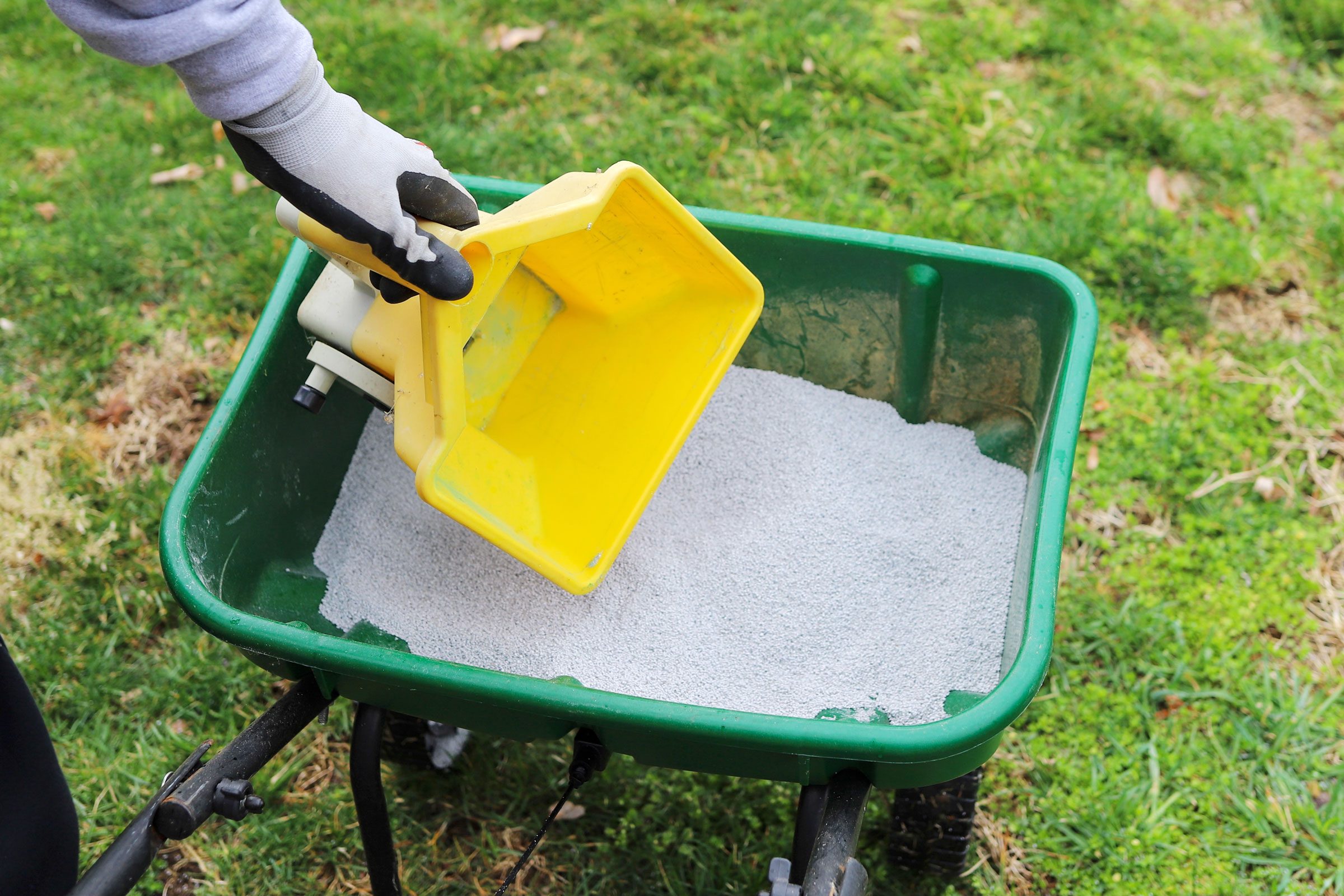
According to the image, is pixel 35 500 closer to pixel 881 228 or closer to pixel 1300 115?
pixel 881 228

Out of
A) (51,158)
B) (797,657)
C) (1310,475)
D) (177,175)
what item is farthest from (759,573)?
(51,158)

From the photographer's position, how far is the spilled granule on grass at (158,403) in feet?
7.10

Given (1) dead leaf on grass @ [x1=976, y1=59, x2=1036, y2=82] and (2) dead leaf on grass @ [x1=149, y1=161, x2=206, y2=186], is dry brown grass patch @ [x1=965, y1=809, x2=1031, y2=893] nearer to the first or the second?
(1) dead leaf on grass @ [x1=976, y1=59, x2=1036, y2=82]

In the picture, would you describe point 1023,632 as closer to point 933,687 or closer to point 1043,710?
point 933,687

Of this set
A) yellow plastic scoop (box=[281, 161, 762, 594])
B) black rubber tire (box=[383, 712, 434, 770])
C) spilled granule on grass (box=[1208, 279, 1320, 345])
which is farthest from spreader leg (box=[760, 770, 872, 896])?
spilled granule on grass (box=[1208, 279, 1320, 345])

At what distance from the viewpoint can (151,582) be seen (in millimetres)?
1991

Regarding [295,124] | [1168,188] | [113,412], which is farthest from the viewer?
[1168,188]

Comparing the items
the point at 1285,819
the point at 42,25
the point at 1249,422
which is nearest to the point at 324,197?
the point at 1285,819

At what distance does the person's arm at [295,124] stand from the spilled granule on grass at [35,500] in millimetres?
1192

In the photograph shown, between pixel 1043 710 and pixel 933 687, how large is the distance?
1.81 feet

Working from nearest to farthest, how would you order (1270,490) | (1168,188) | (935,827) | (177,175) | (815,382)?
(935,827) → (815,382) → (1270,490) → (1168,188) → (177,175)

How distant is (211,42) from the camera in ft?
3.22

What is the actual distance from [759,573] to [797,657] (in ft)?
0.52

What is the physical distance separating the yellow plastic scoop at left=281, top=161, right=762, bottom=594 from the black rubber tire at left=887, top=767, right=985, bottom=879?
59 centimetres
